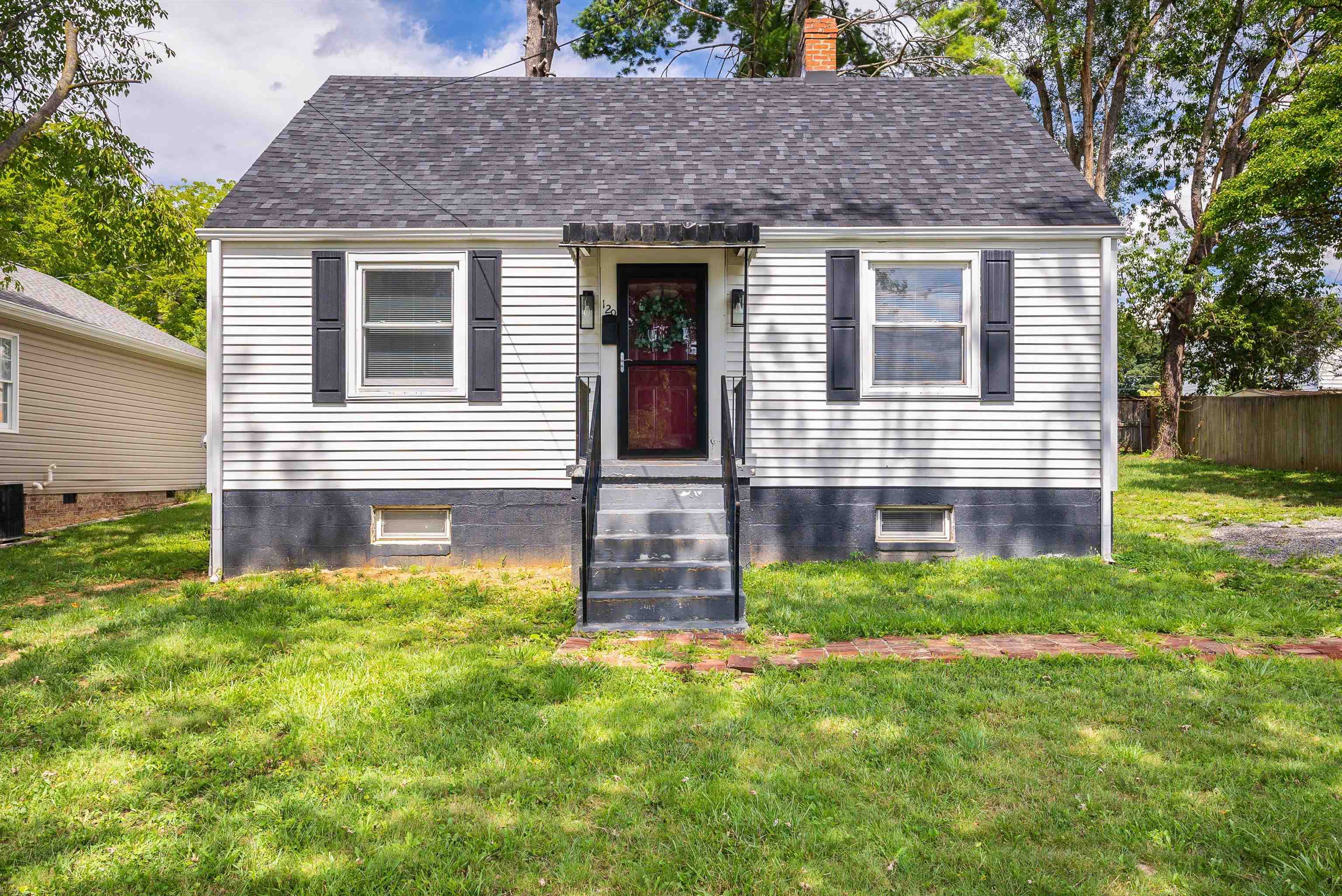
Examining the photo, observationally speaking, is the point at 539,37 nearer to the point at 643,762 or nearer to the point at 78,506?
the point at 78,506

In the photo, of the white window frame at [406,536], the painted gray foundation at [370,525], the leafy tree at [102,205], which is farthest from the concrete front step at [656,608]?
the leafy tree at [102,205]

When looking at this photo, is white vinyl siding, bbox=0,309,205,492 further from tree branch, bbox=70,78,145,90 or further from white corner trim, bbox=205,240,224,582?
white corner trim, bbox=205,240,224,582

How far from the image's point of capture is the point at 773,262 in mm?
7602

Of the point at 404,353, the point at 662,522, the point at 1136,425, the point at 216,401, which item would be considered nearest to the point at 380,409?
the point at 404,353

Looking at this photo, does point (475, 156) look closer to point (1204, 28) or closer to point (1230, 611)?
point (1230, 611)

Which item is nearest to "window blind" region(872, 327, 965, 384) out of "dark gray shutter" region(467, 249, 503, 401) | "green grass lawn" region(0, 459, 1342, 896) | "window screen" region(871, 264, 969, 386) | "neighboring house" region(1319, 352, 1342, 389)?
"window screen" region(871, 264, 969, 386)

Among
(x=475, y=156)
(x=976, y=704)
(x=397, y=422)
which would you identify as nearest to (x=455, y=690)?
(x=976, y=704)

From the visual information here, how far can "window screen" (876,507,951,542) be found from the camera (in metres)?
7.68

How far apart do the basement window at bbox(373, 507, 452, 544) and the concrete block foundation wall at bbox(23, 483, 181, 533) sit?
19.7ft

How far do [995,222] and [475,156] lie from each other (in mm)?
5357

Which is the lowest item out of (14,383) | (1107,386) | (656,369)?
(1107,386)

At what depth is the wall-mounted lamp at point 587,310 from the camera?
7578 millimetres

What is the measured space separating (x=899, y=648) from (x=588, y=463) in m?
2.57

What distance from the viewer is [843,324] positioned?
7562 millimetres
